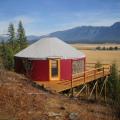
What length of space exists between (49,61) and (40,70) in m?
0.83

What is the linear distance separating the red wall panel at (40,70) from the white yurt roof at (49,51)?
33 centimetres

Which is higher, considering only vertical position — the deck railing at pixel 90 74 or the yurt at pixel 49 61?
the yurt at pixel 49 61

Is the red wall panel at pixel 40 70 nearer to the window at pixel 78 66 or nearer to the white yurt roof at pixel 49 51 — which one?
the white yurt roof at pixel 49 51

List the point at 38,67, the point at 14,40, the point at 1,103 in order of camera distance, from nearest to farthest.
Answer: the point at 1,103 < the point at 38,67 < the point at 14,40

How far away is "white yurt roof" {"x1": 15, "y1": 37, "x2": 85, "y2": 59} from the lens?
22.0 meters

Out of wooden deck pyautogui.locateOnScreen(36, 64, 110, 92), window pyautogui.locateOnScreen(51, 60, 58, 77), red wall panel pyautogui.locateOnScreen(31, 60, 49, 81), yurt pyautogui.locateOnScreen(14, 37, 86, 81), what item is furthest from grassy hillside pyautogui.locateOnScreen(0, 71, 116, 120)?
window pyautogui.locateOnScreen(51, 60, 58, 77)

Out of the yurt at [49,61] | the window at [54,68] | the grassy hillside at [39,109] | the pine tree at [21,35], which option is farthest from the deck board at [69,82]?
the pine tree at [21,35]

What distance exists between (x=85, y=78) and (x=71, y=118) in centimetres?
1292

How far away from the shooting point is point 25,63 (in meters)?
22.3

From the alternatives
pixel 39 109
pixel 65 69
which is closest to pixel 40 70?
pixel 65 69

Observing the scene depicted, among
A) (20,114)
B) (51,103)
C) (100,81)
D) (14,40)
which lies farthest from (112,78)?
(14,40)

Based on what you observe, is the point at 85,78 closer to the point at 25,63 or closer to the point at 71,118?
the point at 25,63

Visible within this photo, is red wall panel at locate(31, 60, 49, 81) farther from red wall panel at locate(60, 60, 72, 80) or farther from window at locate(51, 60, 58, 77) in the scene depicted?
red wall panel at locate(60, 60, 72, 80)

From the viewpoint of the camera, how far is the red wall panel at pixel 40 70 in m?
21.5
